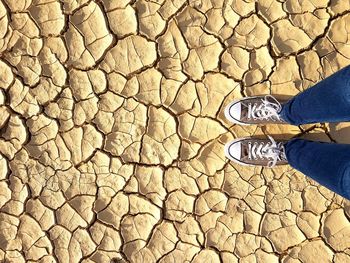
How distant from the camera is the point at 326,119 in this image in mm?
2371

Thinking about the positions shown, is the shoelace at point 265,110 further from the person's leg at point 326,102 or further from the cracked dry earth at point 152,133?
the person's leg at point 326,102

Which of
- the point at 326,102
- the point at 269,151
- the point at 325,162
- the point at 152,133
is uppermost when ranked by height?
the point at 152,133

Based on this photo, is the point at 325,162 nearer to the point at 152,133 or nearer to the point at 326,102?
the point at 326,102

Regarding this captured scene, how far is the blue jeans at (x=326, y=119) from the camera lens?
2.17 meters

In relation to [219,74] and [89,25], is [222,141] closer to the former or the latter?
[219,74]

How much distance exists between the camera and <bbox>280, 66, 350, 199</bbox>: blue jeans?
7.11 ft

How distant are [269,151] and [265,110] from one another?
0.70 ft

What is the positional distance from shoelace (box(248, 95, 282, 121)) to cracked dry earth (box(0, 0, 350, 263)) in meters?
0.12

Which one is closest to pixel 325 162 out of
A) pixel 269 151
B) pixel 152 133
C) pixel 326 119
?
pixel 326 119

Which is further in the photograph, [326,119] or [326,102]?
[326,119]

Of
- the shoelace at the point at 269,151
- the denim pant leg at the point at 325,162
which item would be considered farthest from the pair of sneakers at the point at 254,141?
the denim pant leg at the point at 325,162

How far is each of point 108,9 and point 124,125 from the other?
0.63 meters

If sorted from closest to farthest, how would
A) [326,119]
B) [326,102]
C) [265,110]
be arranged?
1. [326,102]
2. [326,119]
3. [265,110]

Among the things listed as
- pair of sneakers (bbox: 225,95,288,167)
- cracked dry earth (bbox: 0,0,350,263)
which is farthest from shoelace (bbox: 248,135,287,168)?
cracked dry earth (bbox: 0,0,350,263)
